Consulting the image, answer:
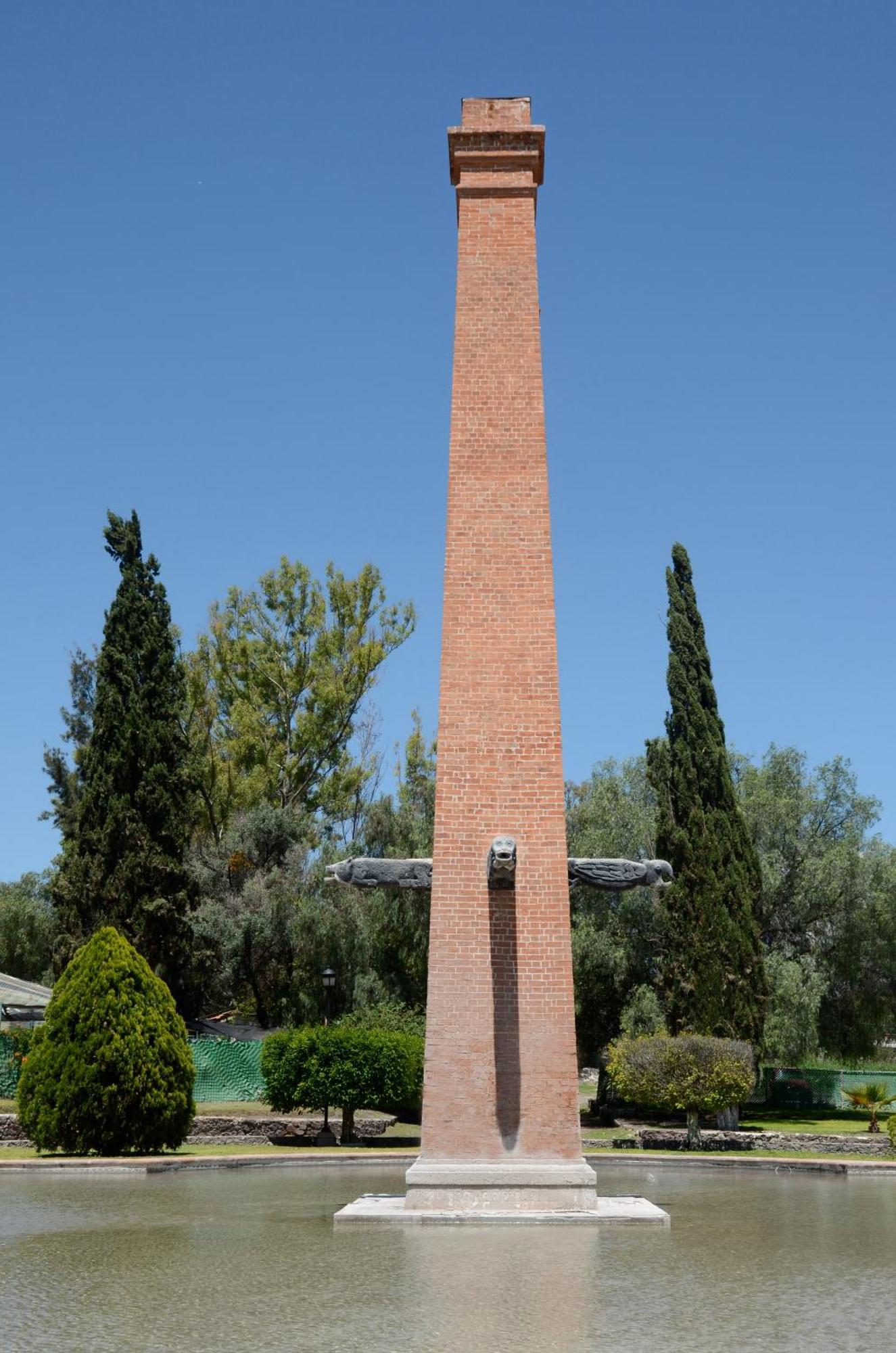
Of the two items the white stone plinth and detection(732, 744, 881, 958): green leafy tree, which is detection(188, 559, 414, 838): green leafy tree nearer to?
detection(732, 744, 881, 958): green leafy tree

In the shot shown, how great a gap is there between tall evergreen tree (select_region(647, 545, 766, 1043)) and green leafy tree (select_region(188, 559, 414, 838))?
11.2 m

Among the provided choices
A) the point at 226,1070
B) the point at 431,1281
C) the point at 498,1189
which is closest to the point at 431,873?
the point at 498,1189

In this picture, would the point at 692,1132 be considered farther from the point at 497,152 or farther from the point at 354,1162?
the point at 497,152

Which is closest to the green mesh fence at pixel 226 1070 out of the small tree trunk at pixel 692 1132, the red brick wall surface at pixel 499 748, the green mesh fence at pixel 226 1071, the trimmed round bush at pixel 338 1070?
the green mesh fence at pixel 226 1071

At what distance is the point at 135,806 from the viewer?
94.8ft

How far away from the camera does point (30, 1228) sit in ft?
33.3

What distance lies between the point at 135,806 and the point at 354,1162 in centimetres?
1264

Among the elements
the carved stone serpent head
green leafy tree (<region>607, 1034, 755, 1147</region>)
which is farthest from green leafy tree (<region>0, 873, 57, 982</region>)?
the carved stone serpent head

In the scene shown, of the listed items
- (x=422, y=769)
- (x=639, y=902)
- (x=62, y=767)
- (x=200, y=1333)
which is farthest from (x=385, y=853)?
(x=200, y=1333)

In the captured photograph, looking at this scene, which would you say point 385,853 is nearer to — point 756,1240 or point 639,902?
point 639,902

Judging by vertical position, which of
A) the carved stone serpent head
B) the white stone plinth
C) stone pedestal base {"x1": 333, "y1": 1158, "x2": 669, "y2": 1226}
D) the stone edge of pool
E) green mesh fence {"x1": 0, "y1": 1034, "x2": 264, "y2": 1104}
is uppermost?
the carved stone serpent head

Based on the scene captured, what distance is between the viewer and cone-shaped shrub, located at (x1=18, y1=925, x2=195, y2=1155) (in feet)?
54.7

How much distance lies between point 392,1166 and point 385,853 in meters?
14.4

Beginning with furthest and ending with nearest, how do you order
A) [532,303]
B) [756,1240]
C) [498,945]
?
[532,303] < [498,945] < [756,1240]
